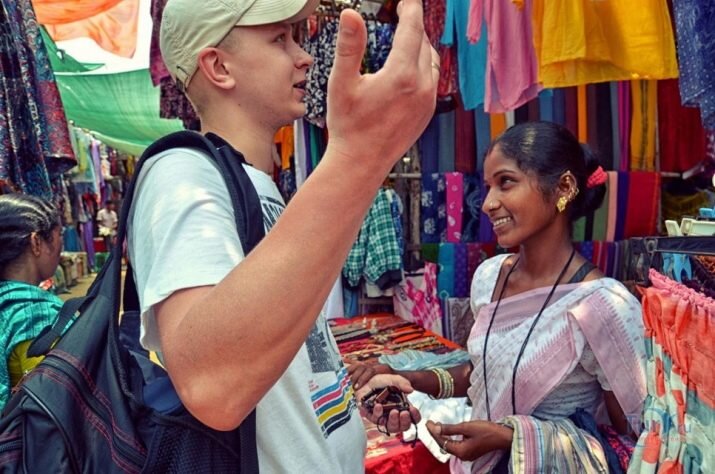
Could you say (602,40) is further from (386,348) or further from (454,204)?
(386,348)

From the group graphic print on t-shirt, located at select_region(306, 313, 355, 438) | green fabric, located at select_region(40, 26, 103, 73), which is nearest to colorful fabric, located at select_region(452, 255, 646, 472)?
graphic print on t-shirt, located at select_region(306, 313, 355, 438)

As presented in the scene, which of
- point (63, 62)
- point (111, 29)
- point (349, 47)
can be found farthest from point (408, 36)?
point (63, 62)

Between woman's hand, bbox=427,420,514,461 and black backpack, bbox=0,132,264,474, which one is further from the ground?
black backpack, bbox=0,132,264,474

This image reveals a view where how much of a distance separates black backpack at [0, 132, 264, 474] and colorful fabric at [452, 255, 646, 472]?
107 cm

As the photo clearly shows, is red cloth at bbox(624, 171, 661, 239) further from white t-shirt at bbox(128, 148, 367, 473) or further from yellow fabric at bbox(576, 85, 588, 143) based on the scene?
white t-shirt at bbox(128, 148, 367, 473)

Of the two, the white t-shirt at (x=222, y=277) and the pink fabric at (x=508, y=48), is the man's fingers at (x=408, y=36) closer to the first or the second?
the white t-shirt at (x=222, y=277)

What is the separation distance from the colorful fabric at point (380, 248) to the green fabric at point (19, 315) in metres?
2.41

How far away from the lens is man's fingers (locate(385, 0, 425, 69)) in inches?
21.4

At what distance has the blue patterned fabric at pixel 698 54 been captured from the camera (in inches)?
67.8

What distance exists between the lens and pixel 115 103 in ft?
25.7

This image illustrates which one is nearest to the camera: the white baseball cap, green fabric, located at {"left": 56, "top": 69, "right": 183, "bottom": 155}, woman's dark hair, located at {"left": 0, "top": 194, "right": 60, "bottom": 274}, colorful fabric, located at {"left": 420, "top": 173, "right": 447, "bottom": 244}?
the white baseball cap

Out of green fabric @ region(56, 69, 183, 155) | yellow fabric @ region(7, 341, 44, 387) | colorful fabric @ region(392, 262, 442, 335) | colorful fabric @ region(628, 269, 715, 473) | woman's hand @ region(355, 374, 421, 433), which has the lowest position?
colorful fabric @ region(392, 262, 442, 335)

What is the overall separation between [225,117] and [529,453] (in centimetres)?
119

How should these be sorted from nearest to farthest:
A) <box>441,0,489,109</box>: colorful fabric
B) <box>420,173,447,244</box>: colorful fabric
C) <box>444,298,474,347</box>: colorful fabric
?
1. <box>441,0,489,109</box>: colorful fabric
2. <box>444,298,474,347</box>: colorful fabric
3. <box>420,173,447,244</box>: colorful fabric
